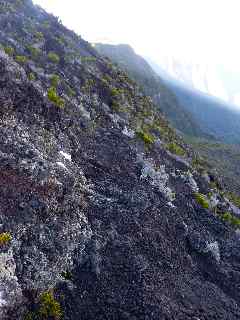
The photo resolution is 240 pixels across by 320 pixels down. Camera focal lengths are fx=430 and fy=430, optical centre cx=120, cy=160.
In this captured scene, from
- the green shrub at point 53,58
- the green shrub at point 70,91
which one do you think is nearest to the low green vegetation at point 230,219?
the green shrub at point 70,91

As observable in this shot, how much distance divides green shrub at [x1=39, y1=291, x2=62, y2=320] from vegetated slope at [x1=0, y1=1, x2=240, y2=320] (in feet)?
0.14

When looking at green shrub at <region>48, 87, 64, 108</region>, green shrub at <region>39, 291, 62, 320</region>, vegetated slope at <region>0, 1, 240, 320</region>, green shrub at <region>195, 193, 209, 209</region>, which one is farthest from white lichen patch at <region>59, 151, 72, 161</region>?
green shrub at <region>195, 193, 209, 209</region>

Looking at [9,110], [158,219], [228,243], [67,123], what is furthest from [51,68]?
[228,243]

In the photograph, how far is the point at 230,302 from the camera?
82.6ft

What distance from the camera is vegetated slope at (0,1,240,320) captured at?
19625 mm

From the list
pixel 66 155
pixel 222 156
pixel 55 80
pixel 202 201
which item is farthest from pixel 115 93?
pixel 222 156

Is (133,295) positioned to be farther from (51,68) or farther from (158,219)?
(51,68)

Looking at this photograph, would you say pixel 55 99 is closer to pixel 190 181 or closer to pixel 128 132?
pixel 128 132

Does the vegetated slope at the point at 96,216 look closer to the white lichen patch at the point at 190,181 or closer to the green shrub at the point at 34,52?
the white lichen patch at the point at 190,181

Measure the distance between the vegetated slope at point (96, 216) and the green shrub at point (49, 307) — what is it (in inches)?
1.7

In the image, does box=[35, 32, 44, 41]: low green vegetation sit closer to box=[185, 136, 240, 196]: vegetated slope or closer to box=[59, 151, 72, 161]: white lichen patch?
box=[59, 151, 72, 161]: white lichen patch

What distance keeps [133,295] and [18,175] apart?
836cm

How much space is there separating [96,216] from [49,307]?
23.0ft

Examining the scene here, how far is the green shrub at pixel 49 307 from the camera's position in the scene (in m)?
18.0
